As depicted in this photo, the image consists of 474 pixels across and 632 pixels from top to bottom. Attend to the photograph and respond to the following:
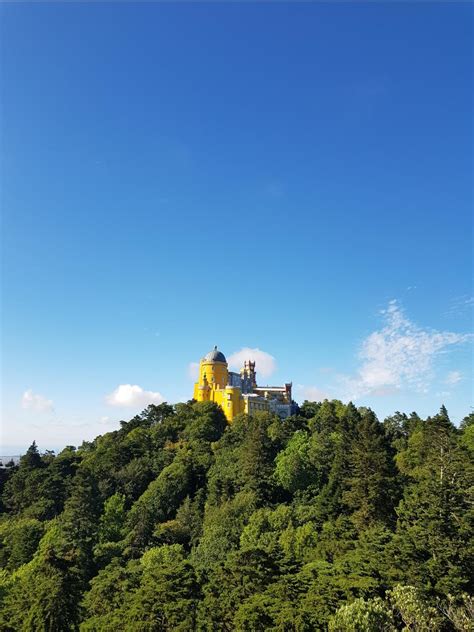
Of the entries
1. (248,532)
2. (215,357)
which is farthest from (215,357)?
(248,532)

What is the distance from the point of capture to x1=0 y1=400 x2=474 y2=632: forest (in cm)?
2152

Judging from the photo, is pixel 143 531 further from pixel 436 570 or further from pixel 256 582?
pixel 436 570

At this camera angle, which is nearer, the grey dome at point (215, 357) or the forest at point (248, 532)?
the forest at point (248, 532)

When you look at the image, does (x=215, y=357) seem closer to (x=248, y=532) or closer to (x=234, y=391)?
(x=234, y=391)

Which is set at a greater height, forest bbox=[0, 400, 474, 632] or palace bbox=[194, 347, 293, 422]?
palace bbox=[194, 347, 293, 422]

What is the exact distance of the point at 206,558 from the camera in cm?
3338

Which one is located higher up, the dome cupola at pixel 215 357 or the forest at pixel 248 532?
the dome cupola at pixel 215 357

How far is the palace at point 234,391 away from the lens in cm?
7138

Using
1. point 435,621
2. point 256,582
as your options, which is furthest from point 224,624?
point 435,621

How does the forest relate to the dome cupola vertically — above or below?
below

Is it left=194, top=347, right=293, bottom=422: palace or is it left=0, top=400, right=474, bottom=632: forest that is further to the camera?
left=194, top=347, right=293, bottom=422: palace

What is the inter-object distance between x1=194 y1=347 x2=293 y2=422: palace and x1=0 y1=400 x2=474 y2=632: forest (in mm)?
7064

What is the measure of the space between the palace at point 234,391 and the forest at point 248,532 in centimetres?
706

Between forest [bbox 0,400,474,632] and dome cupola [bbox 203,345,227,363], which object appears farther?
dome cupola [bbox 203,345,227,363]
